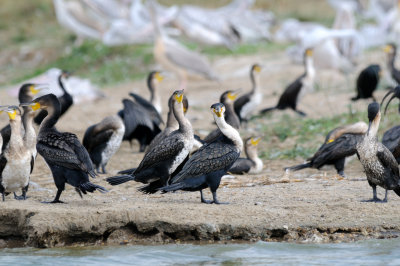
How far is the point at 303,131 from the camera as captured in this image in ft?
36.3

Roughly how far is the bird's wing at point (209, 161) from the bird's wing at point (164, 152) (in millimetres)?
412

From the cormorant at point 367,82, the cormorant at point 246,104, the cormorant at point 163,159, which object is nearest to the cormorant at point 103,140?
the cormorant at point 163,159

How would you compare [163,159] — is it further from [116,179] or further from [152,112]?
[152,112]

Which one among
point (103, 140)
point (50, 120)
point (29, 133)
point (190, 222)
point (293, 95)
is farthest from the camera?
point (293, 95)

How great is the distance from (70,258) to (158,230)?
764mm

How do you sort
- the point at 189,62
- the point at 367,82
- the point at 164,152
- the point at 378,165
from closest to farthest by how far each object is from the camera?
the point at 378,165
the point at 164,152
the point at 367,82
the point at 189,62

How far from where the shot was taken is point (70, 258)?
19.3 ft

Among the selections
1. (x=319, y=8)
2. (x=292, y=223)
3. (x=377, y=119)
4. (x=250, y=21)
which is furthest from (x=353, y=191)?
(x=319, y=8)

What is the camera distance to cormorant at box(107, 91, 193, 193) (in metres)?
7.10

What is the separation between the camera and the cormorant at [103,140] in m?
9.33

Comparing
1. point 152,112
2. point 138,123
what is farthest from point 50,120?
point 152,112

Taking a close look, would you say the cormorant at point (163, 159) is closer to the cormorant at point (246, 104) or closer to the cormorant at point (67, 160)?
the cormorant at point (67, 160)

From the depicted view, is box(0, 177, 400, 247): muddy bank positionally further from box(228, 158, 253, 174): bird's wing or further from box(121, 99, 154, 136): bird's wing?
box(121, 99, 154, 136): bird's wing

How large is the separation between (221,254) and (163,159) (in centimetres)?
149
